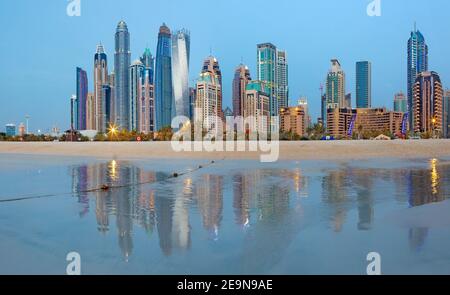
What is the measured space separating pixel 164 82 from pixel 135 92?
18625 millimetres

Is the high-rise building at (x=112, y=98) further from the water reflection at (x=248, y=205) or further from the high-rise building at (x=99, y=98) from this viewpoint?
the water reflection at (x=248, y=205)

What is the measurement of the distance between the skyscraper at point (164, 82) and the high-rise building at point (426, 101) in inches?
3883

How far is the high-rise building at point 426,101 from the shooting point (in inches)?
5241

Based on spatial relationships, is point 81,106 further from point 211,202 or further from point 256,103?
point 211,202

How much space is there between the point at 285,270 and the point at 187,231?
225 centimetres

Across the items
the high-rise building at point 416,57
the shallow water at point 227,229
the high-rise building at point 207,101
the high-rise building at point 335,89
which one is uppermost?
the high-rise building at point 416,57

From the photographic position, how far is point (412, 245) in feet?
17.7

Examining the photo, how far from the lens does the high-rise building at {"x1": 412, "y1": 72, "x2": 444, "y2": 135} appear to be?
437 feet

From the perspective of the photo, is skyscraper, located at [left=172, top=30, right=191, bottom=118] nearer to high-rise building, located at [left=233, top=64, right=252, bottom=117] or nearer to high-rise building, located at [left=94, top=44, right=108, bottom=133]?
high-rise building, located at [left=233, top=64, right=252, bottom=117]

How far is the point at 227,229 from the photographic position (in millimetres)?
6383

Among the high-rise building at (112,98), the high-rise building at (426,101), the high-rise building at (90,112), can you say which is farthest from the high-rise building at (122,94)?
the high-rise building at (426,101)

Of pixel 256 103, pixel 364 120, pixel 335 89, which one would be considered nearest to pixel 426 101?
pixel 364 120

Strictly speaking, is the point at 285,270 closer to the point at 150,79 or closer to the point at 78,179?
the point at 78,179

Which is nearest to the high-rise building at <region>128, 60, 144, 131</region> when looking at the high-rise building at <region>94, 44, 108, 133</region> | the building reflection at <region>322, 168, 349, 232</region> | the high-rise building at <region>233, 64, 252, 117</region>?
the high-rise building at <region>94, 44, 108, 133</region>
